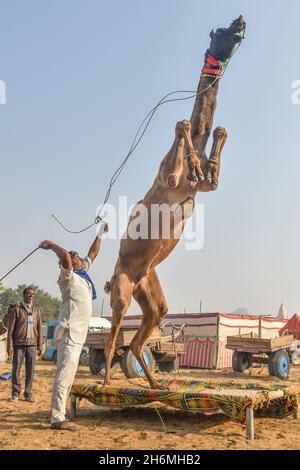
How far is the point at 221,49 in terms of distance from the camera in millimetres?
6941

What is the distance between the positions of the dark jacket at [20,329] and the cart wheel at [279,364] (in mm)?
9613

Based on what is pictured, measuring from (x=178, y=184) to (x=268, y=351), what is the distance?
37.7 ft

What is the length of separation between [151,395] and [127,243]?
7.62ft

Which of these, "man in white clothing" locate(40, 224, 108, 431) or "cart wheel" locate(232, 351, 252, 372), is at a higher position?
"man in white clothing" locate(40, 224, 108, 431)

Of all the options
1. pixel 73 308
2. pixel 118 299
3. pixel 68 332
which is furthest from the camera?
pixel 118 299

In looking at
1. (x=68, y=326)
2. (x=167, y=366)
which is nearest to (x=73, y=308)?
(x=68, y=326)

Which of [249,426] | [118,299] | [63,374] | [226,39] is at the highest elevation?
[226,39]

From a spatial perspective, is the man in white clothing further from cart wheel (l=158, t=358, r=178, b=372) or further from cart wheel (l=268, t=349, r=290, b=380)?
cart wheel (l=158, t=358, r=178, b=372)

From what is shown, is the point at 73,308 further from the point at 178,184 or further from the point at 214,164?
the point at 214,164

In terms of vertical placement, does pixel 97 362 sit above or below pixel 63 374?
below

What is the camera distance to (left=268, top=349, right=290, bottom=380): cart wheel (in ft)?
53.7

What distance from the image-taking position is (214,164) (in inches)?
269

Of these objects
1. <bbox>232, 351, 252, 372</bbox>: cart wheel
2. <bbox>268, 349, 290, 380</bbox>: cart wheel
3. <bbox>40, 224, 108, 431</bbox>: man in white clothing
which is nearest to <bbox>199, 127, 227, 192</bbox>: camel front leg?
<bbox>40, 224, 108, 431</bbox>: man in white clothing

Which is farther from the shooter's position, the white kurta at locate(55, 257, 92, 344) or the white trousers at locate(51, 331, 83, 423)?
the white kurta at locate(55, 257, 92, 344)
